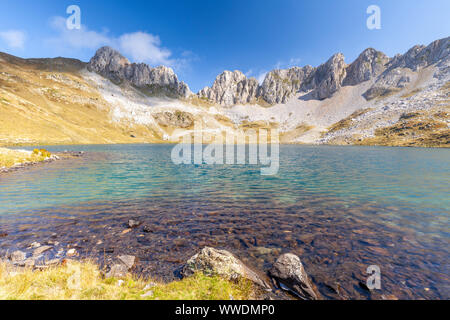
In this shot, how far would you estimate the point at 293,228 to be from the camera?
44.2 feet

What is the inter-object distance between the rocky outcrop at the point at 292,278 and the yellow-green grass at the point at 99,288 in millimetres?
1511

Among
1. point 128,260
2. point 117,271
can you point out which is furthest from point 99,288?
point 128,260

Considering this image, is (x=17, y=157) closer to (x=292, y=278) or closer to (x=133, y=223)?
(x=133, y=223)

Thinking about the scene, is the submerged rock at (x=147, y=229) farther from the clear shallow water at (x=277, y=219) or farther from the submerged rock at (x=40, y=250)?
the submerged rock at (x=40, y=250)

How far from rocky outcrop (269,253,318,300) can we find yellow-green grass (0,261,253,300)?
151 centimetres

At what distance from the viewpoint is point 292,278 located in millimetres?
7902

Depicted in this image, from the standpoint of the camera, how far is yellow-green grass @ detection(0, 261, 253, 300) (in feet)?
18.6

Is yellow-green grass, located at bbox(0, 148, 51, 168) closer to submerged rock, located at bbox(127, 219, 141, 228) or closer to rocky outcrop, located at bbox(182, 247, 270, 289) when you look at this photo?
submerged rock, located at bbox(127, 219, 141, 228)

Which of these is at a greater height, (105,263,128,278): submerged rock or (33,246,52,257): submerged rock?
(105,263,128,278): submerged rock

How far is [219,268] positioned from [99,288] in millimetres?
4206

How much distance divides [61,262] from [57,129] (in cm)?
18008

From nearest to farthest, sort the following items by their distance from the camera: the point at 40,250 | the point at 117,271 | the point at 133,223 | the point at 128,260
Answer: the point at 117,271
the point at 128,260
the point at 40,250
the point at 133,223

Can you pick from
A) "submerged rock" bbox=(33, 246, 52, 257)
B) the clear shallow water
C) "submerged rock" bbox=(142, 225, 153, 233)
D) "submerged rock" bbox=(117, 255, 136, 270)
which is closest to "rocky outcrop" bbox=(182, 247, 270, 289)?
the clear shallow water

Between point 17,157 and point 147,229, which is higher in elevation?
point 17,157
